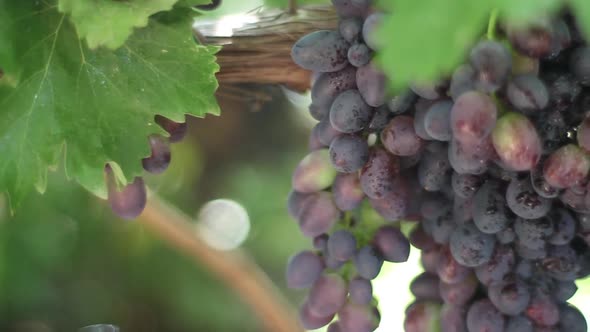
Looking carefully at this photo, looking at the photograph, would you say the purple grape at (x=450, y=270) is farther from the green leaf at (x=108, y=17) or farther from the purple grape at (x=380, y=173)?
the green leaf at (x=108, y=17)

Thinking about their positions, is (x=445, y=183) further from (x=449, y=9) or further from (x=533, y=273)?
(x=449, y=9)

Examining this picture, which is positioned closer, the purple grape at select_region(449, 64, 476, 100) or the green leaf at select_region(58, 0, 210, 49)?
the purple grape at select_region(449, 64, 476, 100)

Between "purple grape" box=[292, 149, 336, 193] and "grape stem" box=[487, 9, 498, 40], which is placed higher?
"grape stem" box=[487, 9, 498, 40]

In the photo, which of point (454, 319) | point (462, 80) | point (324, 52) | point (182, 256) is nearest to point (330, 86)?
point (324, 52)

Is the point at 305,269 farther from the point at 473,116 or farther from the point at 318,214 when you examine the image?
the point at 473,116

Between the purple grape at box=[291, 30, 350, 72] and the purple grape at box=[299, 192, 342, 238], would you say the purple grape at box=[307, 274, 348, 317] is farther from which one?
the purple grape at box=[291, 30, 350, 72]

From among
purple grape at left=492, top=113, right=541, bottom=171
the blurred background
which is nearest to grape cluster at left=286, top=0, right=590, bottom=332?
purple grape at left=492, top=113, right=541, bottom=171

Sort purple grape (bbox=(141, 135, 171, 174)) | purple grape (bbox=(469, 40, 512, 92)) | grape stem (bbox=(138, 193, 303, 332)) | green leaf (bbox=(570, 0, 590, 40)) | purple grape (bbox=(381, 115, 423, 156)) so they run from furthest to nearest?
grape stem (bbox=(138, 193, 303, 332)) < purple grape (bbox=(141, 135, 171, 174)) < purple grape (bbox=(381, 115, 423, 156)) < purple grape (bbox=(469, 40, 512, 92)) < green leaf (bbox=(570, 0, 590, 40))

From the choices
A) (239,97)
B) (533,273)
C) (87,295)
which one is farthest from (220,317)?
(533,273)
